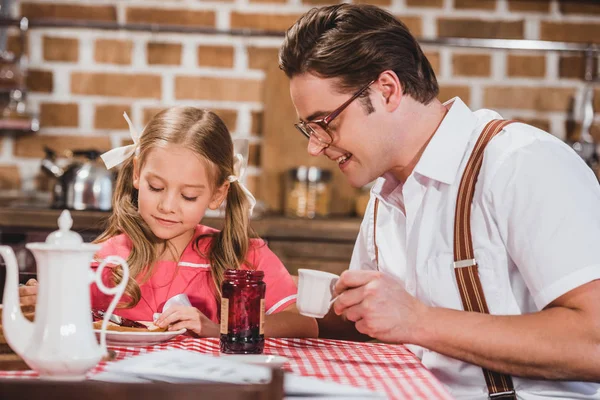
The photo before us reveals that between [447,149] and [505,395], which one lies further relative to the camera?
[447,149]

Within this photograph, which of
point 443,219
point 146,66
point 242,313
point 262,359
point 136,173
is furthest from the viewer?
point 146,66

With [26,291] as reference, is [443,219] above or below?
above

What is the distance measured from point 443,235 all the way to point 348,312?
33 centimetres

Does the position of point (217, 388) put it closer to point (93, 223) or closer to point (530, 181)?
point (530, 181)

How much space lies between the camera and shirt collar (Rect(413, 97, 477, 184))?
1.60 m

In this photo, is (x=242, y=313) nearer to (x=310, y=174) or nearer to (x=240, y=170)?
(x=240, y=170)

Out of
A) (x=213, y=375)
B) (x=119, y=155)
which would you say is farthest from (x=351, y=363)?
(x=119, y=155)

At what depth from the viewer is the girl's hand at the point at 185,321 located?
155 cm

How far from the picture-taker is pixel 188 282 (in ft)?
6.58

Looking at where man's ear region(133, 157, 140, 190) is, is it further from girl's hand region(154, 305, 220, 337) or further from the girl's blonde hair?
girl's hand region(154, 305, 220, 337)

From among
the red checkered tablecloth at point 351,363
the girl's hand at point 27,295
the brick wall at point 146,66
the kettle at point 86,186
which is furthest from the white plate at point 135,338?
the brick wall at point 146,66

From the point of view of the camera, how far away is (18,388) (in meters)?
0.84

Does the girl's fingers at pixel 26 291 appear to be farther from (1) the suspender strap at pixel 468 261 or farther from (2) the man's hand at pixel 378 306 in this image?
(1) the suspender strap at pixel 468 261

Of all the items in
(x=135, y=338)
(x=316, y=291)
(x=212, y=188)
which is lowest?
(x=135, y=338)
